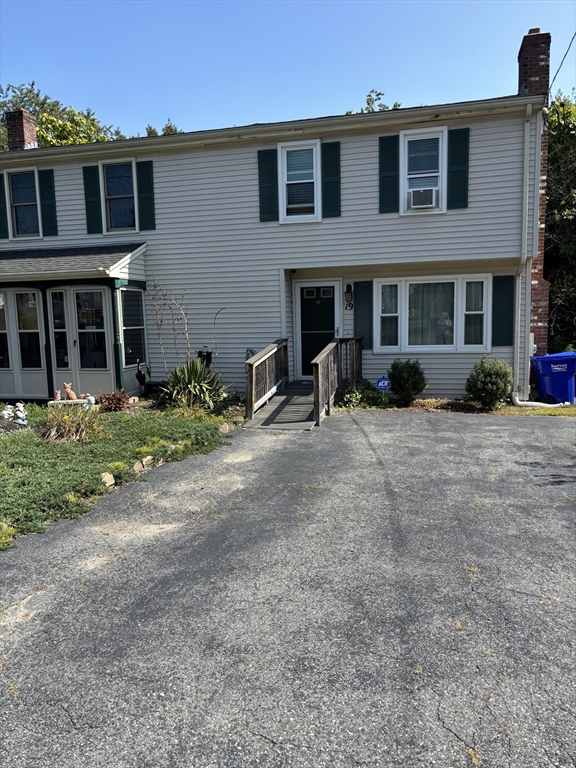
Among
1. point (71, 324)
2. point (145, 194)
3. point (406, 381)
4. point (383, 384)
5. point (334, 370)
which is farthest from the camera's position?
point (145, 194)

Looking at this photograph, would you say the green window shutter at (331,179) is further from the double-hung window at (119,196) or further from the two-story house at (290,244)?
the double-hung window at (119,196)

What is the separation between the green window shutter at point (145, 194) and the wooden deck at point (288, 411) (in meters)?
4.77

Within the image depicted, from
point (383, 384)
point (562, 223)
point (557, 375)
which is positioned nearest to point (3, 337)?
point (383, 384)

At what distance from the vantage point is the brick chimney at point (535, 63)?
10469mm

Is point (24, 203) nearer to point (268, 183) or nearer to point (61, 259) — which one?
point (61, 259)

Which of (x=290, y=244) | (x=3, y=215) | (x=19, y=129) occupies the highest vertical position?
(x=19, y=129)

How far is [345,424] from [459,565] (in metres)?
5.05

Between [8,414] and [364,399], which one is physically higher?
[8,414]

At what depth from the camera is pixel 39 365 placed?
11836 mm

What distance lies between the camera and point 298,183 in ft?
36.9

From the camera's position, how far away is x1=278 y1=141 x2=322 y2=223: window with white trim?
1111 centimetres

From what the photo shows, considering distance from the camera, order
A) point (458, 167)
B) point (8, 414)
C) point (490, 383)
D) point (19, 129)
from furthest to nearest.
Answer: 1. point (19, 129)
2. point (458, 167)
3. point (490, 383)
4. point (8, 414)

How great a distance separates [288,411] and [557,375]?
5.41 metres

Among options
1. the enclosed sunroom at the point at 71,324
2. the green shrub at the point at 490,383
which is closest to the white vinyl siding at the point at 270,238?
the enclosed sunroom at the point at 71,324
